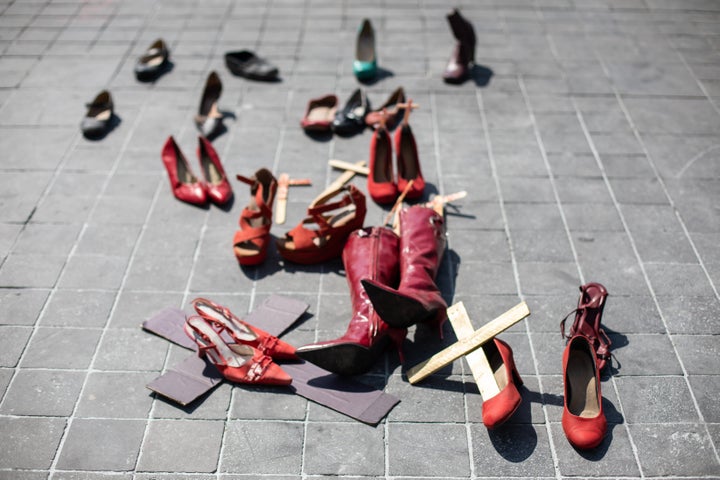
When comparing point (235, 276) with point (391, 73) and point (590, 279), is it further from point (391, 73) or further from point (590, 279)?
point (391, 73)

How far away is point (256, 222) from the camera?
5.38m

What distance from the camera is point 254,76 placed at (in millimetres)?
7359

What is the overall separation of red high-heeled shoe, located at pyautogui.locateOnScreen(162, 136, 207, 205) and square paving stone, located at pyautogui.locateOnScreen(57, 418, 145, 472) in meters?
2.17

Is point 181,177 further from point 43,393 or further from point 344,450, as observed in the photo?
point 344,450

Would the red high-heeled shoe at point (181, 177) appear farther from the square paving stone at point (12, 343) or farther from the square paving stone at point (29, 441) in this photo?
the square paving stone at point (29, 441)

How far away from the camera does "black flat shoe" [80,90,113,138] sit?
6.55 m

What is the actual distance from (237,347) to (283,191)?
1817 mm

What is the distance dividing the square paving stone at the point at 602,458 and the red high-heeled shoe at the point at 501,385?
1.18 ft

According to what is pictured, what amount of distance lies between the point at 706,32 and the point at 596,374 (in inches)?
236

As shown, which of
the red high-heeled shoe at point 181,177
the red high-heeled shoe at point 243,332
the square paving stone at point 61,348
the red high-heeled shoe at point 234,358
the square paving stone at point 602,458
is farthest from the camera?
the red high-heeled shoe at point 181,177

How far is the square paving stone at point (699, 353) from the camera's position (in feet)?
14.3

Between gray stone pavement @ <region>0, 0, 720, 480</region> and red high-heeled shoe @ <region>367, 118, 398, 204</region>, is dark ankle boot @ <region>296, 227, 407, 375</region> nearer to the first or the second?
gray stone pavement @ <region>0, 0, 720, 480</region>

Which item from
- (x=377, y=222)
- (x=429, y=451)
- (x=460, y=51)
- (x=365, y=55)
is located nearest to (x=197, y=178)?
(x=377, y=222)

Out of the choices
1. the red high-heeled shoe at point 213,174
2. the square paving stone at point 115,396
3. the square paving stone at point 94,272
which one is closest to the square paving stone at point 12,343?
the square paving stone at point 94,272
